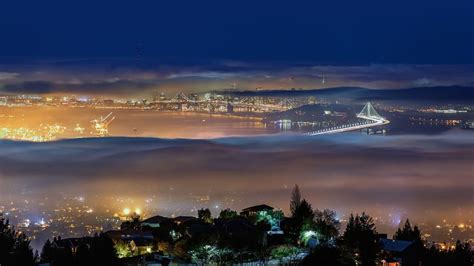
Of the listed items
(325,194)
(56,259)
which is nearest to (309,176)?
(325,194)

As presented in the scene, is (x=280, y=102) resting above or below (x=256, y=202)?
above

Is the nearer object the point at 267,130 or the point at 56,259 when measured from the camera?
the point at 56,259

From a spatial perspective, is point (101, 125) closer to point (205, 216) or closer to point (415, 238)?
point (205, 216)

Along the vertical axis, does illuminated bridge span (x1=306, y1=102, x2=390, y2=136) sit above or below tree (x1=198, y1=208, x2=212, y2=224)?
above

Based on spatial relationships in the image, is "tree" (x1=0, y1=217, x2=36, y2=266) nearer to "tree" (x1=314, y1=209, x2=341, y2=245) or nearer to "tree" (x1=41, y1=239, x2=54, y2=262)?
"tree" (x1=41, y1=239, x2=54, y2=262)

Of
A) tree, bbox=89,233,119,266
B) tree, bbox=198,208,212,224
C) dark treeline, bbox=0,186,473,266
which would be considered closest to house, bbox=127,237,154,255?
dark treeline, bbox=0,186,473,266

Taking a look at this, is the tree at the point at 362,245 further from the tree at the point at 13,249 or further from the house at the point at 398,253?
the tree at the point at 13,249

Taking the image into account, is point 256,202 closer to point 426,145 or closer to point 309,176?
point 309,176

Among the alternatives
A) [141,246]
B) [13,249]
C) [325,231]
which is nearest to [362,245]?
[325,231]
